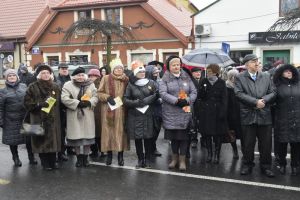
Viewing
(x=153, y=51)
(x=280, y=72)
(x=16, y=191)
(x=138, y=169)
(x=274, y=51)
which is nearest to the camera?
(x=16, y=191)

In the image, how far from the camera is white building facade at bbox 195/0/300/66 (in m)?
20.0

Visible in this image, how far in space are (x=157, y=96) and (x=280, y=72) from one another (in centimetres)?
208

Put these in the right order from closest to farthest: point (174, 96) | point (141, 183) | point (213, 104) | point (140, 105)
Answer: point (141, 183)
point (174, 96)
point (140, 105)
point (213, 104)

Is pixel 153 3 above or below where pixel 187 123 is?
above

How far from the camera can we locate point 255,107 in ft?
21.1

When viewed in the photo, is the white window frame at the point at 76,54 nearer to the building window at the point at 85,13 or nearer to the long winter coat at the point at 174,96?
the building window at the point at 85,13

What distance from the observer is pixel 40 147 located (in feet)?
22.8

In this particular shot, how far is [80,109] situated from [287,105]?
3.38 meters

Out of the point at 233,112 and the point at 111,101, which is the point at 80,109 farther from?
the point at 233,112

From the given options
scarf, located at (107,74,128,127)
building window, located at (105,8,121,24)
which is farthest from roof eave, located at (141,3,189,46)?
scarf, located at (107,74,128,127)

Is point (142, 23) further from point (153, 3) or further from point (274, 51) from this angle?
point (274, 51)

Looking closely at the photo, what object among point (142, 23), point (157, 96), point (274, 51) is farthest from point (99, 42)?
point (157, 96)

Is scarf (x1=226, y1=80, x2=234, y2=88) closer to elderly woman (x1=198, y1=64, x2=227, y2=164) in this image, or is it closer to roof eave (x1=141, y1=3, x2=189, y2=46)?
elderly woman (x1=198, y1=64, x2=227, y2=164)

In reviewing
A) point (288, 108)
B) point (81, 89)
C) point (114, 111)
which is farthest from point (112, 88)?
point (288, 108)
